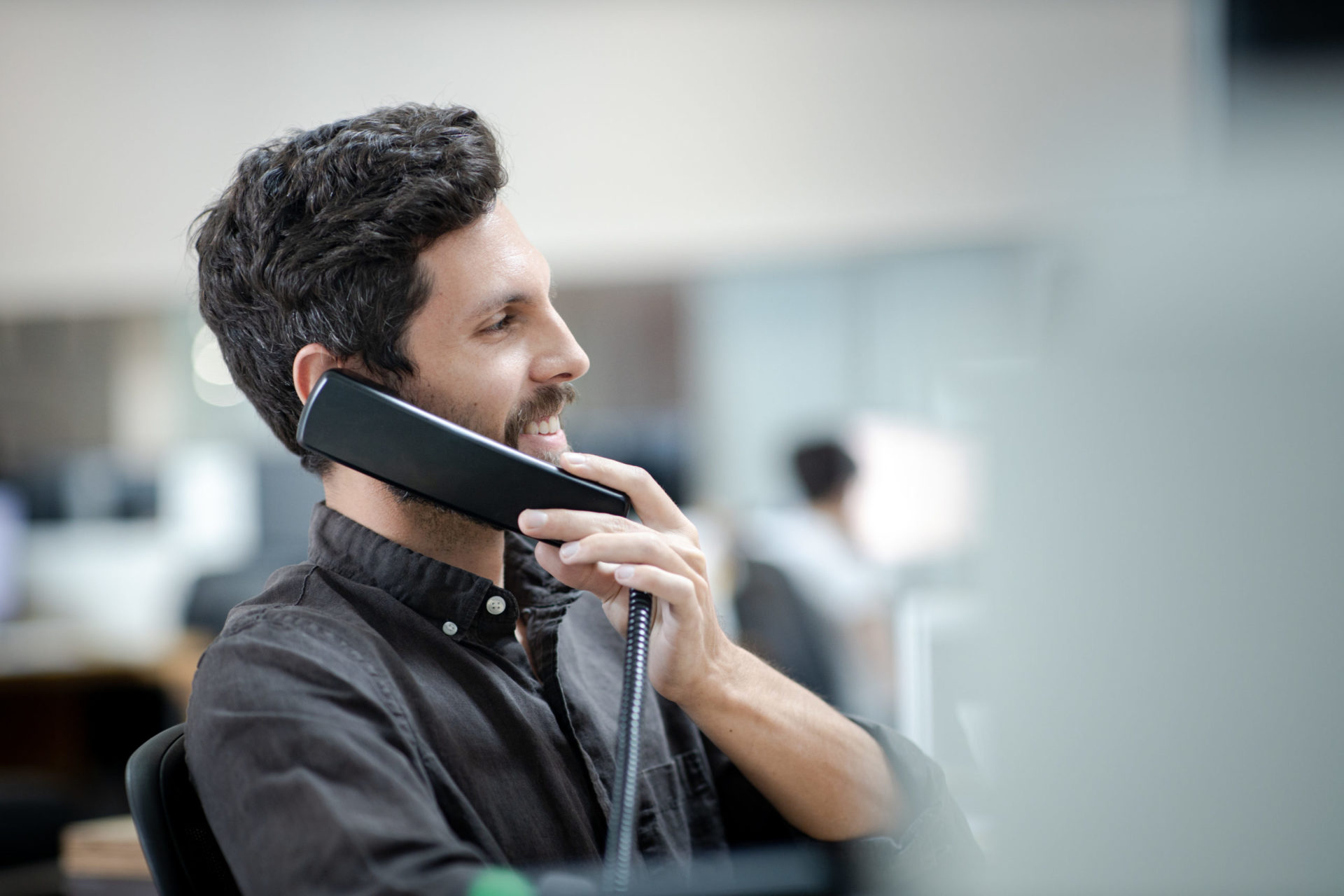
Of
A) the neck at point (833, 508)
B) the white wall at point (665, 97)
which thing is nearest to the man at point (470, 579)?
the neck at point (833, 508)

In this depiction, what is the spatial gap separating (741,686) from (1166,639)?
1.50ft

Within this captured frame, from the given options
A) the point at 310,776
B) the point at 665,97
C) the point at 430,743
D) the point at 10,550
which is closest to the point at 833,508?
the point at 665,97

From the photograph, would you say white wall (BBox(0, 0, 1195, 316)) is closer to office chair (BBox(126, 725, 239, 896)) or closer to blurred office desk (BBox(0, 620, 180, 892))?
blurred office desk (BBox(0, 620, 180, 892))

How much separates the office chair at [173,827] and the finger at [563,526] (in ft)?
0.81

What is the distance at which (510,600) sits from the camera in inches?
30.3

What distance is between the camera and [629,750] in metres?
0.63

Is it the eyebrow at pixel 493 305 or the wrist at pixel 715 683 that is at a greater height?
the eyebrow at pixel 493 305

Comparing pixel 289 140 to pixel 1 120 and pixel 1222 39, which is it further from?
pixel 1 120

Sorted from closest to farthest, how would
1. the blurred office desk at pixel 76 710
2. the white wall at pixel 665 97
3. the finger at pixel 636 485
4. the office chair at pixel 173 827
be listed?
the office chair at pixel 173 827
the finger at pixel 636 485
the white wall at pixel 665 97
the blurred office desk at pixel 76 710

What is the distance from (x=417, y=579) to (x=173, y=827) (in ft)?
0.70

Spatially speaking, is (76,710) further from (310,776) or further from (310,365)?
(310,776)

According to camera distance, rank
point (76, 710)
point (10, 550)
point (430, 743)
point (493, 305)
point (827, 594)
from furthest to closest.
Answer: point (10, 550) < point (76, 710) < point (827, 594) < point (493, 305) < point (430, 743)

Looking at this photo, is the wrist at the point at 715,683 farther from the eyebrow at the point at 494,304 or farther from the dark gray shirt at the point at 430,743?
the eyebrow at the point at 494,304

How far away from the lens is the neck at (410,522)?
779mm
